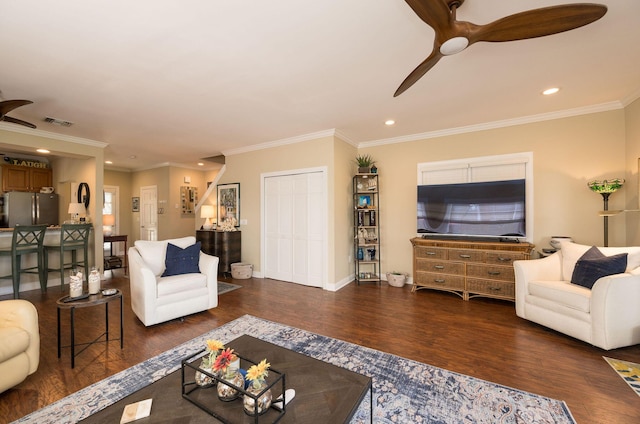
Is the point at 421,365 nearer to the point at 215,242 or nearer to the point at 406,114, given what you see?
the point at 406,114

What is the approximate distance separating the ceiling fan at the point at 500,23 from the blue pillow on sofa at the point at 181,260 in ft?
10.9

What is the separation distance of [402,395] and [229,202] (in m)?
4.86

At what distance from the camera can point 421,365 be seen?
2.19m

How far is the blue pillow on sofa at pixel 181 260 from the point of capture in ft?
10.8

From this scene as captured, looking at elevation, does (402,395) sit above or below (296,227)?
below

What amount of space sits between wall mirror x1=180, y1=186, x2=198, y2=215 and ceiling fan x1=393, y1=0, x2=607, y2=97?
24.5 ft

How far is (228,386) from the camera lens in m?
1.26

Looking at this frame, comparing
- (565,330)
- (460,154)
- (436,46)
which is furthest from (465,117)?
(565,330)

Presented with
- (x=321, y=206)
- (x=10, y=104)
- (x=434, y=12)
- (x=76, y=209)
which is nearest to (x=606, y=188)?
(x=434, y=12)

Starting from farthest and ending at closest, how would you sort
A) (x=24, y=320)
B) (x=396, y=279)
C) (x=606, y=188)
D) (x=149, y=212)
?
(x=149, y=212) < (x=396, y=279) < (x=606, y=188) < (x=24, y=320)

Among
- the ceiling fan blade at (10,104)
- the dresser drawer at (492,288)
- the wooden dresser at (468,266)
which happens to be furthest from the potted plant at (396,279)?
the ceiling fan blade at (10,104)

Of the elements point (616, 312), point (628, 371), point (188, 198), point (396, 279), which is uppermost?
point (188, 198)

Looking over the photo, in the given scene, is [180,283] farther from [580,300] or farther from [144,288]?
[580,300]

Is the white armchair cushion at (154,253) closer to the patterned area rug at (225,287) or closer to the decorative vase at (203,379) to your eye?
the patterned area rug at (225,287)
